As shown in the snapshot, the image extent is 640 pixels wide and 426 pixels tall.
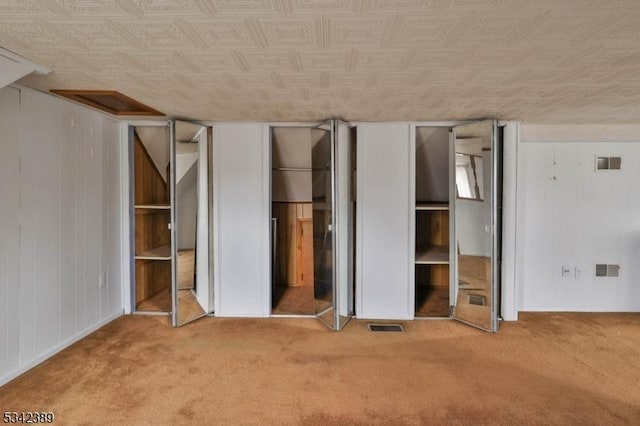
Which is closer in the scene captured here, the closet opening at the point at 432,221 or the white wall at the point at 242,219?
the white wall at the point at 242,219

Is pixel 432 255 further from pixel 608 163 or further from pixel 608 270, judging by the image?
pixel 608 163

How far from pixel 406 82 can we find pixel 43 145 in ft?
8.87

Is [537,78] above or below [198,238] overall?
above

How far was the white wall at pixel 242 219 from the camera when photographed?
343cm

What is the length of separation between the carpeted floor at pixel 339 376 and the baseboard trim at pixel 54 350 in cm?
6

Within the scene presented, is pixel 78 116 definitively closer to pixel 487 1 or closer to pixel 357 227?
pixel 357 227

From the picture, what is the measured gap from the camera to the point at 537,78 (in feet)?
7.04

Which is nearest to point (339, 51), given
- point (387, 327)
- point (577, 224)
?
point (387, 327)

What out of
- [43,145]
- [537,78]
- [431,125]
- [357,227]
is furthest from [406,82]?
[43,145]

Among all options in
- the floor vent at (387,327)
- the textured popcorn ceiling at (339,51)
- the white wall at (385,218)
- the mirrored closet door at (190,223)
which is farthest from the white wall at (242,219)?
the floor vent at (387,327)

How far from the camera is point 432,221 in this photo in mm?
4336

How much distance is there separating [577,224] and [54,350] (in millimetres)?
5083

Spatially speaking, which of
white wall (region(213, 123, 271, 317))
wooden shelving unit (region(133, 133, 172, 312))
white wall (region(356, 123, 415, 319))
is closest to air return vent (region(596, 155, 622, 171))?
white wall (region(356, 123, 415, 319))

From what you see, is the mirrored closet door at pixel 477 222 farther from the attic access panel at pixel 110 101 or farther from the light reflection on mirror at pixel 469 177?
the attic access panel at pixel 110 101
